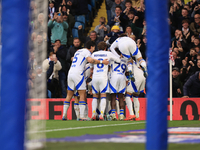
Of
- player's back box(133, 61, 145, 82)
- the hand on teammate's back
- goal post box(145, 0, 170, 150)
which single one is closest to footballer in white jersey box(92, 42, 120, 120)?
the hand on teammate's back

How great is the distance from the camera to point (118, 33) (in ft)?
48.1

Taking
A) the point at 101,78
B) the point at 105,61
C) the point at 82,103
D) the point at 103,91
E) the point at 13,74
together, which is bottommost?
the point at 82,103

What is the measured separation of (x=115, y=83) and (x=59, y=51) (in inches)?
158

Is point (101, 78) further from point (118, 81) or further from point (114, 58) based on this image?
point (114, 58)

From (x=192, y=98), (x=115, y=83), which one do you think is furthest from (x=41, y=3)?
(x=192, y=98)

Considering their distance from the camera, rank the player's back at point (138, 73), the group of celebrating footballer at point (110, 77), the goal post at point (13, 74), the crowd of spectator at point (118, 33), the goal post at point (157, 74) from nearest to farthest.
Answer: the goal post at point (13, 74) → the goal post at point (157, 74) → the group of celebrating footballer at point (110, 77) → the player's back at point (138, 73) → the crowd of spectator at point (118, 33)

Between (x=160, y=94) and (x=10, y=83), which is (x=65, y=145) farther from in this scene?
(x=10, y=83)

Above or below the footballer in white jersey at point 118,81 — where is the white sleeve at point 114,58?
above

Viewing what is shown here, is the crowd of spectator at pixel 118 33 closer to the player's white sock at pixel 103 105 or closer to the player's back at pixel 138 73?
the player's back at pixel 138 73

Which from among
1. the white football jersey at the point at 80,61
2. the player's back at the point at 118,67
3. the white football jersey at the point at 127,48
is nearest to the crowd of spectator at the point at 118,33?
the white football jersey at the point at 127,48

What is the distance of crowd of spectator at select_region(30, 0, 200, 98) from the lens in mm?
14398

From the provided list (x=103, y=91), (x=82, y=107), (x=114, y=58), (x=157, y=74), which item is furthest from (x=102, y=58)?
(x=157, y=74)

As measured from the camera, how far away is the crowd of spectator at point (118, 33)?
567 inches

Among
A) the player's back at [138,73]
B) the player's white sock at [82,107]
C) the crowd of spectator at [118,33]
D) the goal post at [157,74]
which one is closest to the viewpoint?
the goal post at [157,74]
